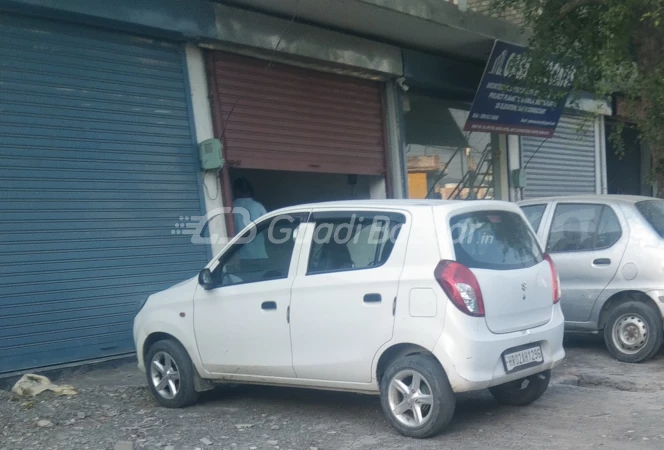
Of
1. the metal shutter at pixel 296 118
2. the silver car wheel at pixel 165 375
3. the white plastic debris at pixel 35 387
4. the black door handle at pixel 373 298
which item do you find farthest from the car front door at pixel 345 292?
the metal shutter at pixel 296 118

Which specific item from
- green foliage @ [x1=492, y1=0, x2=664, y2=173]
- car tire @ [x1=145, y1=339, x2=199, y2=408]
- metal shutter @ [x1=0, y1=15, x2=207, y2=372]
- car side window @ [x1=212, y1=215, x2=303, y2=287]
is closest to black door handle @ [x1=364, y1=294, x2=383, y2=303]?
car side window @ [x1=212, y1=215, x2=303, y2=287]

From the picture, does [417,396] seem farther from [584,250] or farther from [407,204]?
[584,250]

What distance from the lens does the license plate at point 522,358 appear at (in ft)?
16.1

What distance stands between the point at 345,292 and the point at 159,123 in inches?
172

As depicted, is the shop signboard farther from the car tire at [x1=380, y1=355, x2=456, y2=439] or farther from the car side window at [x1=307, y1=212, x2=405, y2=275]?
the car tire at [x1=380, y1=355, x2=456, y2=439]

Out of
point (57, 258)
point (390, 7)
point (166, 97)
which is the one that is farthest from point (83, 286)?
point (390, 7)

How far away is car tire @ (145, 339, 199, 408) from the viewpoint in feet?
19.8

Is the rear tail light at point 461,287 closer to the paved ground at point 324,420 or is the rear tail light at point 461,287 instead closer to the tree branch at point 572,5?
the paved ground at point 324,420

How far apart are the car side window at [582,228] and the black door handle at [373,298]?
3374mm

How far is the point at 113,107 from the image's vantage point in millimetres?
8062

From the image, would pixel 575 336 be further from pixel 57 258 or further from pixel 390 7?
pixel 57 258

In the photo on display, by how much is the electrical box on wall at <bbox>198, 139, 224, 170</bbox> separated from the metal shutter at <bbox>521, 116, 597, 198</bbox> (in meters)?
7.96

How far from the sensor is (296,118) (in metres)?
10.3

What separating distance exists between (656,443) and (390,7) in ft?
21.9
